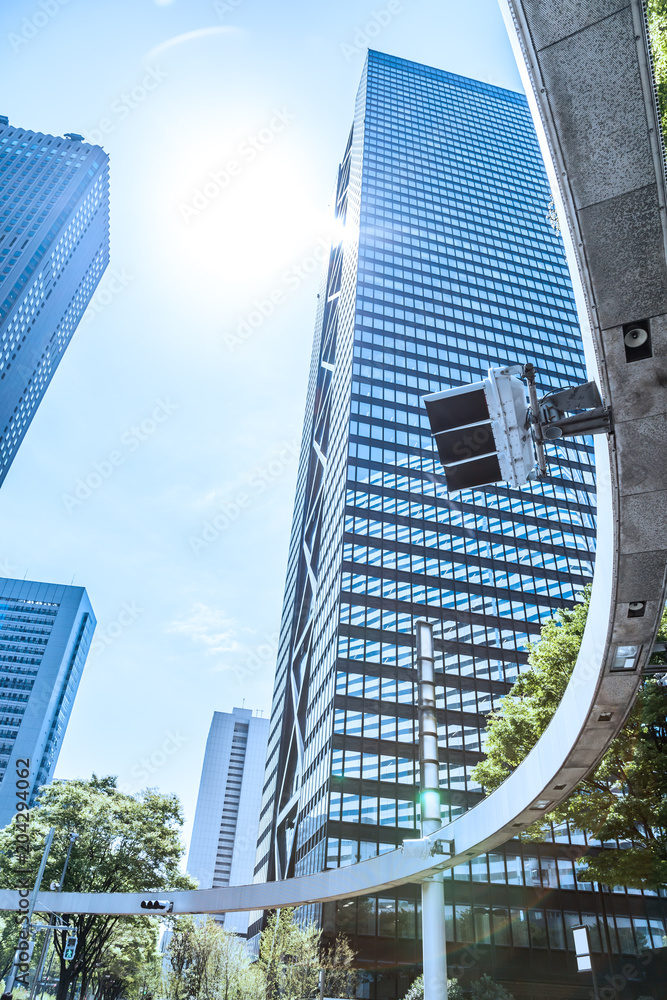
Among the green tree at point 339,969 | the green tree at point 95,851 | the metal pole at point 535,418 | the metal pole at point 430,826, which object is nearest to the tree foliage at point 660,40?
the metal pole at point 535,418

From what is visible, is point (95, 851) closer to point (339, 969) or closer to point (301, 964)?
point (301, 964)

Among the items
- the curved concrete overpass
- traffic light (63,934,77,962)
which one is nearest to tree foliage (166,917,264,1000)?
traffic light (63,934,77,962)

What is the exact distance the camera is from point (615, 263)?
4828mm

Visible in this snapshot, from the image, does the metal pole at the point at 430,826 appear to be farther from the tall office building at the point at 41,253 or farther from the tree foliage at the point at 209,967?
the tall office building at the point at 41,253

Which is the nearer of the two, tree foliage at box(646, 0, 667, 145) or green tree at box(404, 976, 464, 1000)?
tree foliage at box(646, 0, 667, 145)

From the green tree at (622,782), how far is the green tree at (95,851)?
24.4 m

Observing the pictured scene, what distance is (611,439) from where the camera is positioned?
19.2ft

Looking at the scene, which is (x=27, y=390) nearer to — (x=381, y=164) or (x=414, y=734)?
(x=381, y=164)

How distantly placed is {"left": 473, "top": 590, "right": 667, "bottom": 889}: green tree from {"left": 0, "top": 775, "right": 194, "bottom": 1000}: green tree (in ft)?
79.9

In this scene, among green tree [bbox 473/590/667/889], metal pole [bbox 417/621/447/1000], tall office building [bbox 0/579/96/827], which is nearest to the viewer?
metal pole [bbox 417/621/447/1000]

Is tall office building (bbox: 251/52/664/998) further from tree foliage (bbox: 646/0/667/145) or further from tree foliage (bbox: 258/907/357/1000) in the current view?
tree foliage (bbox: 646/0/667/145)

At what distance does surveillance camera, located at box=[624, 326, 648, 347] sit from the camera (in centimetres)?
514

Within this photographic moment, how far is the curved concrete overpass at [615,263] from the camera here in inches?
163

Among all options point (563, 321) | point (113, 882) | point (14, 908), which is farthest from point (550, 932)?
point (563, 321)
